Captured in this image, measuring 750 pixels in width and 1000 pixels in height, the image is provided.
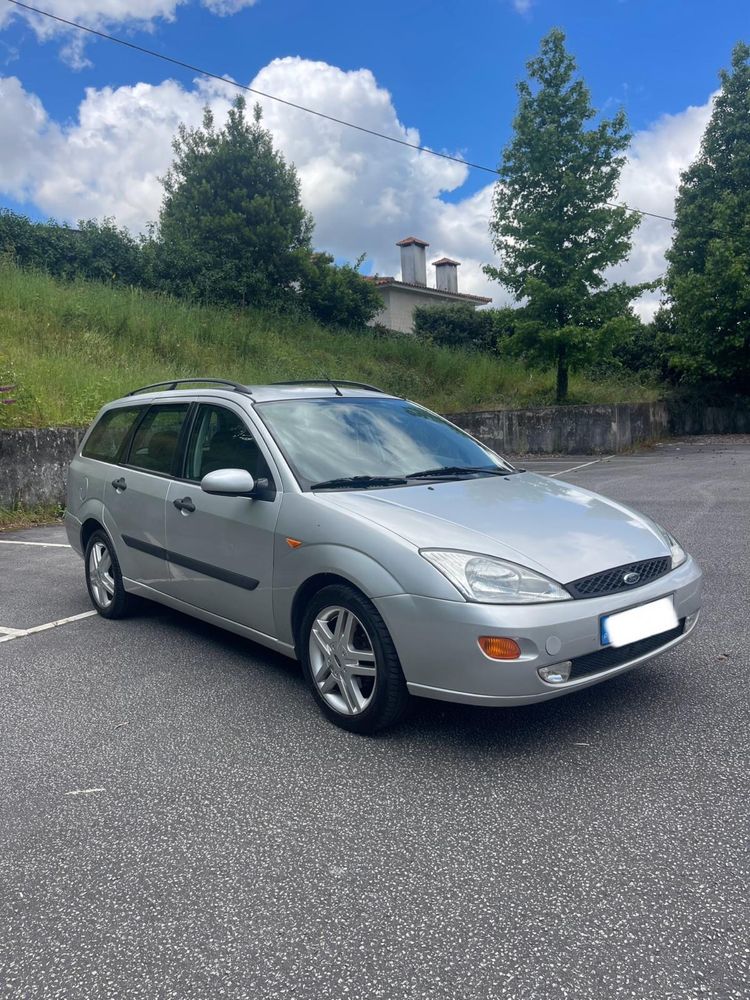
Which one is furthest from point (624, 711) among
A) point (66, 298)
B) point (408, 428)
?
point (66, 298)

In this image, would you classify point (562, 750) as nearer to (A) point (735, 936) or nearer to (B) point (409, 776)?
(B) point (409, 776)

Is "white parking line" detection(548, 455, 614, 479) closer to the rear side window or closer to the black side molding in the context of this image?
the rear side window

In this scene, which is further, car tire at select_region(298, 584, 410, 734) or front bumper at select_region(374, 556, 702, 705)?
car tire at select_region(298, 584, 410, 734)

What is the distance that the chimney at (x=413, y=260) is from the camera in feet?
151

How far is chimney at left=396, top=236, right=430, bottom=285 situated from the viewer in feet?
151

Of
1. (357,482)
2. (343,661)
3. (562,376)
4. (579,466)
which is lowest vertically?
(579,466)

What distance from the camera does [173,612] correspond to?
555 centimetres

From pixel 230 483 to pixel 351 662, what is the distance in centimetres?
110

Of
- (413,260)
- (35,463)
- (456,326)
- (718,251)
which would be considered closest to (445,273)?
(413,260)

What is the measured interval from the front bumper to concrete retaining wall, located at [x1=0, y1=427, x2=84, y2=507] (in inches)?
326

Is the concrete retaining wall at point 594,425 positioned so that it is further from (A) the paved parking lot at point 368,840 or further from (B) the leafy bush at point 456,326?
(A) the paved parking lot at point 368,840

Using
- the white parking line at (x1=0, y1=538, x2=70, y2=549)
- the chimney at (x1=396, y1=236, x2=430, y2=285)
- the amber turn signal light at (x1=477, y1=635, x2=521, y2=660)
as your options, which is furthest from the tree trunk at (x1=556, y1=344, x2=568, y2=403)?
the chimney at (x1=396, y1=236, x2=430, y2=285)

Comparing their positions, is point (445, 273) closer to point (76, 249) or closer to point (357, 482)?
point (76, 249)

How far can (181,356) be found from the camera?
1692 cm
